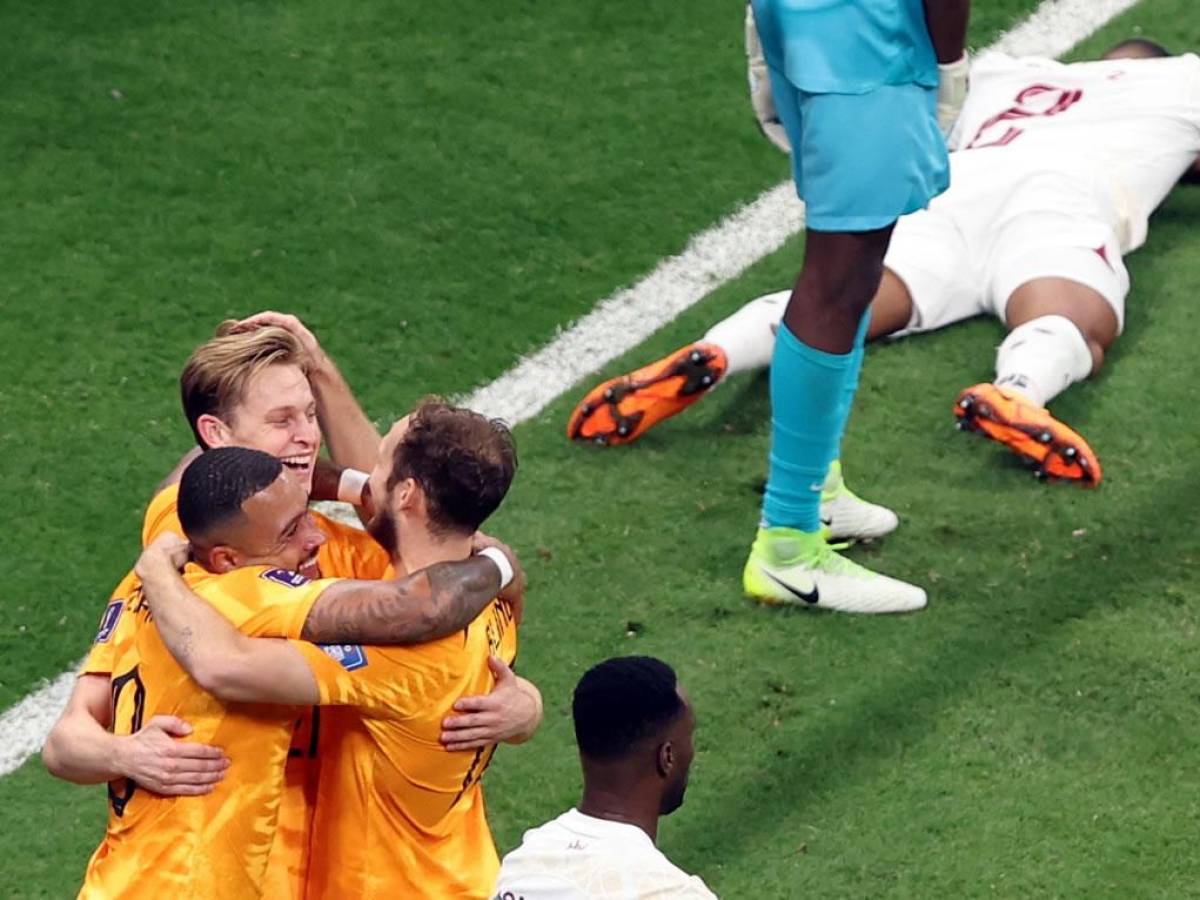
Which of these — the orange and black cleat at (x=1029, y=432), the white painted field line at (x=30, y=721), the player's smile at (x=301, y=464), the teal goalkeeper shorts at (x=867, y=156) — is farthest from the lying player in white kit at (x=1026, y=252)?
the player's smile at (x=301, y=464)

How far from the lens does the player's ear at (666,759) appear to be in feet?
8.10

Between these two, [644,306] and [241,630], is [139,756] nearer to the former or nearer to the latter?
[241,630]

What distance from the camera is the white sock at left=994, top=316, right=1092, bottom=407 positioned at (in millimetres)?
4863

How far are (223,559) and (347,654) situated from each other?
0.70 ft

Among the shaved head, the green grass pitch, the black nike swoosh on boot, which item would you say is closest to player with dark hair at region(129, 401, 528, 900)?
the green grass pitch

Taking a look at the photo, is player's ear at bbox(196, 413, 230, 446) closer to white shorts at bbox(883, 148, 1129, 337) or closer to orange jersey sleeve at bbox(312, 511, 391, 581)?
orange jersey sleeve at bbox(312, 511, 391, 581)

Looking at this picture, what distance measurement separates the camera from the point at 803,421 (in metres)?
4.17

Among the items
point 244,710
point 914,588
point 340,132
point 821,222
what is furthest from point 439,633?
point 340,132

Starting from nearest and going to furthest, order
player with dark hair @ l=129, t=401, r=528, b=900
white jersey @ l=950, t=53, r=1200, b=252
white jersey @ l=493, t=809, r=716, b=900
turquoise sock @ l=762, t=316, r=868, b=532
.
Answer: white jersey @ l=493, t=809, r=716, b=900 < player with dark hair @ l=129, t=401, r=528, b=900 < turquoise sock @ l=762, t=316, r=868, b=532 < white jersey @ l=950, t=53, r=1200, b=252

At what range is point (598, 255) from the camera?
5.71 m

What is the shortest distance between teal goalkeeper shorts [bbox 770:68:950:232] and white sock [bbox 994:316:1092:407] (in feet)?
3.27

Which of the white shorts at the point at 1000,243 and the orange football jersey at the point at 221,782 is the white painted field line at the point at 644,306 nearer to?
the white shorts at the point at 1000,243

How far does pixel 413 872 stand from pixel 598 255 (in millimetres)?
3119

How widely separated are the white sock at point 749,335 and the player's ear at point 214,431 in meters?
2.10
